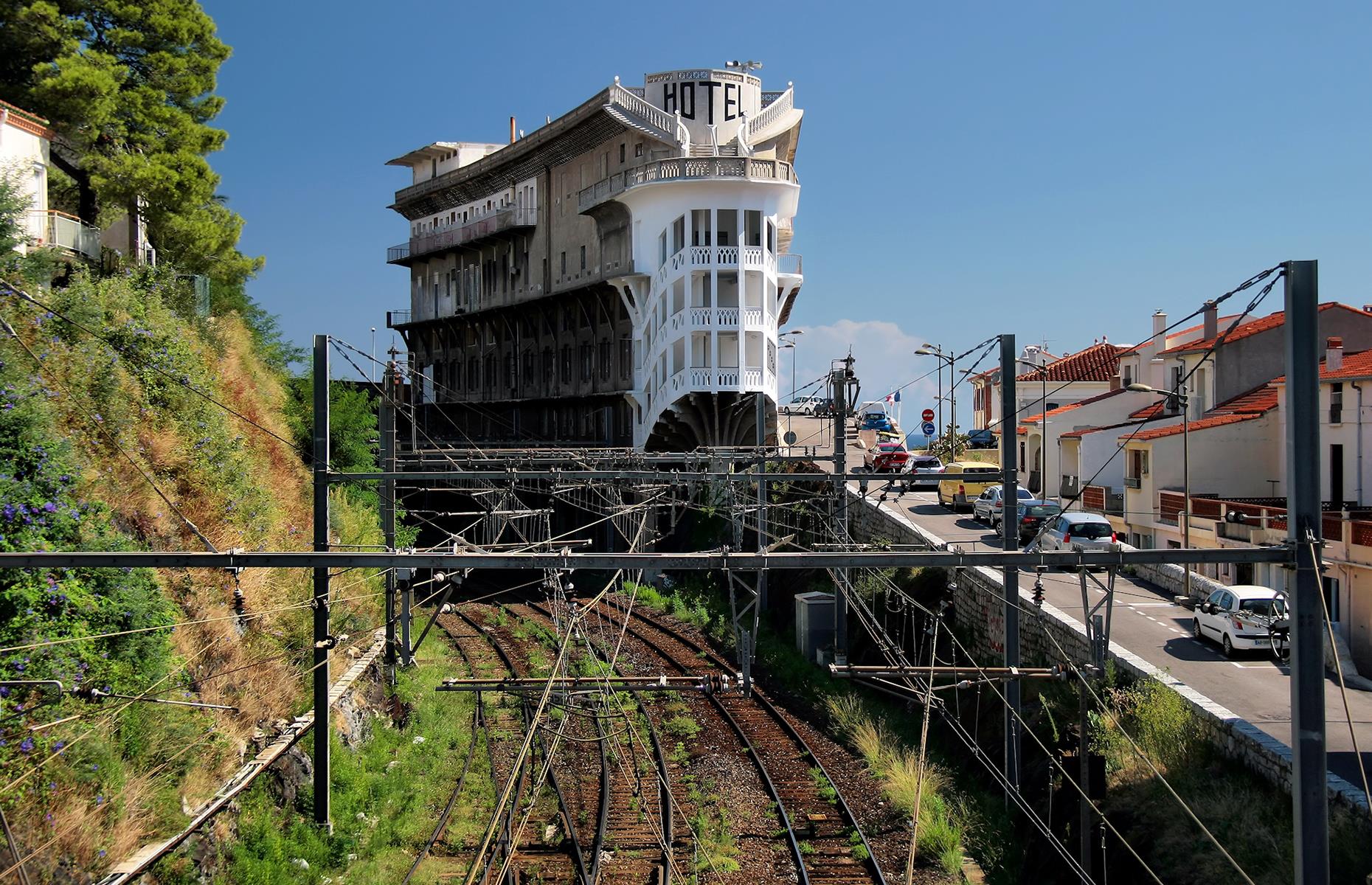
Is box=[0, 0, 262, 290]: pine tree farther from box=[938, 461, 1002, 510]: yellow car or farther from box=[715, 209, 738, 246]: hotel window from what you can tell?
box=[938, 461, 1002, 510]: yellow car

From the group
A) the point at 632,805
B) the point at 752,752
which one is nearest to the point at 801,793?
the point at 752,752

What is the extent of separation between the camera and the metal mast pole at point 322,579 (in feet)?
37.5

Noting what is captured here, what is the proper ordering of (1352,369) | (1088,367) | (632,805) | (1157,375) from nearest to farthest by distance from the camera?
(632,805), (1352,369), (1157,375), (1088,367)

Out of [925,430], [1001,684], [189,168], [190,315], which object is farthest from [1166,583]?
[189,168]

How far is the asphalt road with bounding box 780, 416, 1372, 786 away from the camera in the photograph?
1213 centimetres

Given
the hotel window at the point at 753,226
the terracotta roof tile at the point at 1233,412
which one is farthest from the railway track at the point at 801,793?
the hotel window at the point at 753,226

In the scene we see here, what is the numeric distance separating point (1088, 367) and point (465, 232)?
28.3 meters

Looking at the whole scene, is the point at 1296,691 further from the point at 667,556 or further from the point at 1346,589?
the point at 1346,589

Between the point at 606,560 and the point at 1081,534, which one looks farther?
the point at 1081,534

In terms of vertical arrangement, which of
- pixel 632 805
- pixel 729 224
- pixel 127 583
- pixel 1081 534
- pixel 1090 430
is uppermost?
pixel 729 224

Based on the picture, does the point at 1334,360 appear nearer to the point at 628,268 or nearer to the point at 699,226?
the point at 699,226

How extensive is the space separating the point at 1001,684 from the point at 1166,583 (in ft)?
23.2

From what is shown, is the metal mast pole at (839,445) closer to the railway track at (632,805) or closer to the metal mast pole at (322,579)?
the railway track at (632,805)

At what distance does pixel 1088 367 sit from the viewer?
153 ft
